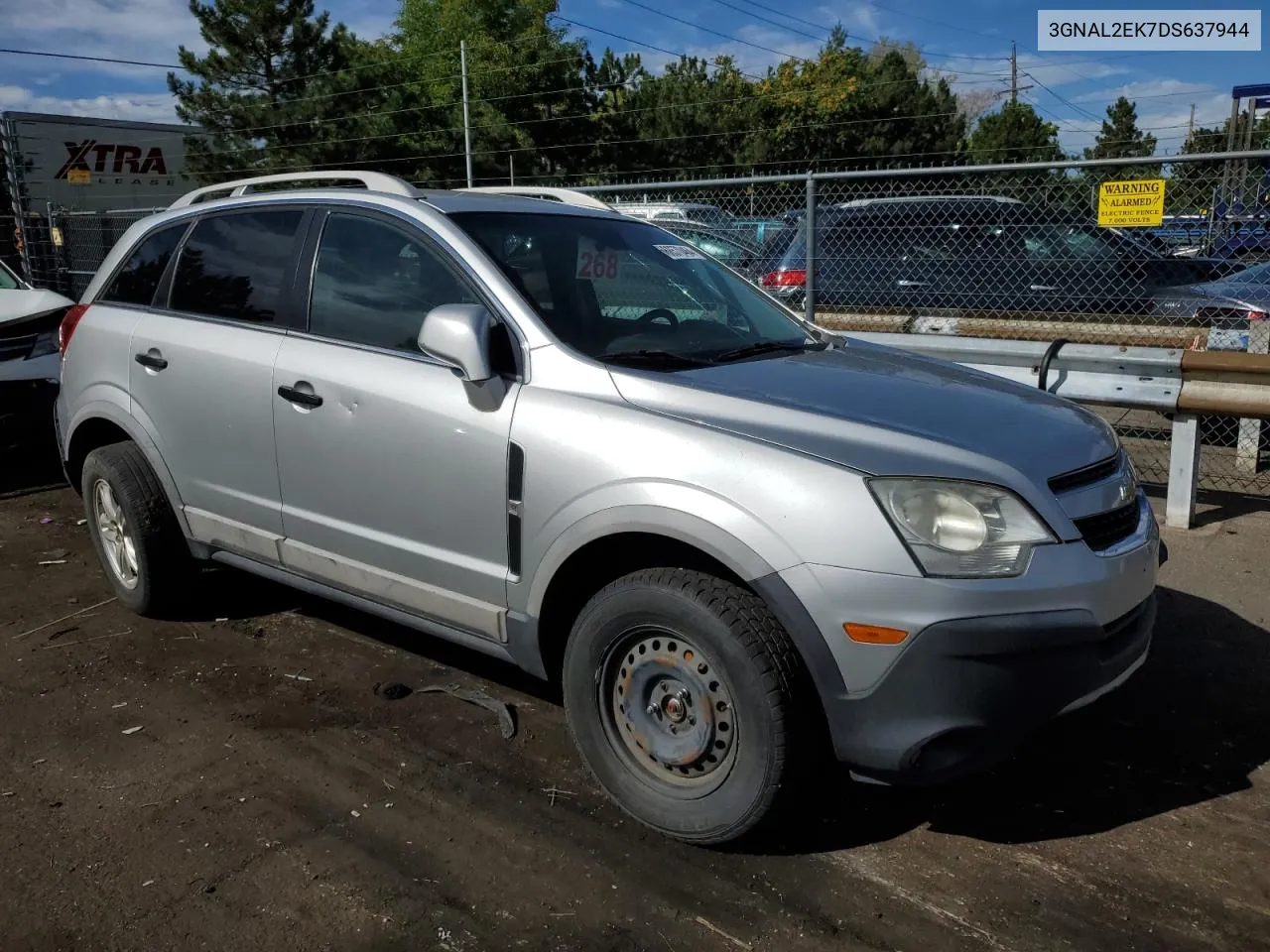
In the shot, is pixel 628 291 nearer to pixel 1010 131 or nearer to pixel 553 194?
pixel 553 194

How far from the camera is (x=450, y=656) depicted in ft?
14.2

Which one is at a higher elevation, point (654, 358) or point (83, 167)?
point (83, 167)

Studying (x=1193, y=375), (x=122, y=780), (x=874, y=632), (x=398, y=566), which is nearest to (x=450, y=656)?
(x=398, y=566)

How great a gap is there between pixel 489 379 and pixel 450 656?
1.55 m

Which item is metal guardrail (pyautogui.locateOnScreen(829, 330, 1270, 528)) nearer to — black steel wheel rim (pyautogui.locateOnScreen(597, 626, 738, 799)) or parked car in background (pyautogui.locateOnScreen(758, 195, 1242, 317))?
parked car in background (pyautogui.locateOnScreen(758, 195, 1242, 317))

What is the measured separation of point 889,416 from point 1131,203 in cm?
450

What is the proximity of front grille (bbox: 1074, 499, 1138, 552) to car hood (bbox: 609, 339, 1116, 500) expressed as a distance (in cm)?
16

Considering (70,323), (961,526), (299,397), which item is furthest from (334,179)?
(961,526)

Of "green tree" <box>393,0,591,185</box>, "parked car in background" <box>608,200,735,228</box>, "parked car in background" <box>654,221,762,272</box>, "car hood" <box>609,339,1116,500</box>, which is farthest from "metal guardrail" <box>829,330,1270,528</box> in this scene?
"green tree" <box>393,0,591,185</box>

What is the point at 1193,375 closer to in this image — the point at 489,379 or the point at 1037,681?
the point at 1037,681

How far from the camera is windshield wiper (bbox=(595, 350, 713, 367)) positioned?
328 cm

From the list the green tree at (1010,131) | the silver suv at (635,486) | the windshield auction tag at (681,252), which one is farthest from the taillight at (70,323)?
the green tree at (1010,131)

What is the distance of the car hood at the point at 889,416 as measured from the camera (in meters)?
2.70

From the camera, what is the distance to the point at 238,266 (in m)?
4.22
